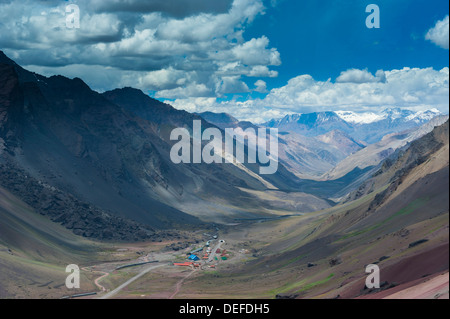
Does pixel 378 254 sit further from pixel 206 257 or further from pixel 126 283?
pixel 206 257

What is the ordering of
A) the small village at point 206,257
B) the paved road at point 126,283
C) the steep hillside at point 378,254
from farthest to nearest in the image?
the small village at point 206,257
the paved road at point 126,283
the steep hillside at point 378,254

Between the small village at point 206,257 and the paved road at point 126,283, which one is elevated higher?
the small village at point 206,257

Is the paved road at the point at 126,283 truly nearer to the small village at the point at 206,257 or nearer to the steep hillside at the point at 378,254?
the small village at the point at 206,257

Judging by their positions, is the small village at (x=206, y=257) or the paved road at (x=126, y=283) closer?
the paved road at (x=126, y=283)

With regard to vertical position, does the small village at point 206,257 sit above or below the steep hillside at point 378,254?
above

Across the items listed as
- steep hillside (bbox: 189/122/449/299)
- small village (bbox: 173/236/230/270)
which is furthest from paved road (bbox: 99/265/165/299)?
steep hillside (bbox: 189/122/449/299)

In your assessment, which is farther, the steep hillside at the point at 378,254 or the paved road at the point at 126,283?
the paved road at the point at 126,283

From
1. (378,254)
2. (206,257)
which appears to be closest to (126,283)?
(206,257)

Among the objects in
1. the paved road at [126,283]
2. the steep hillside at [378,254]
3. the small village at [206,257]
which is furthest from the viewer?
the small village at [206,257]

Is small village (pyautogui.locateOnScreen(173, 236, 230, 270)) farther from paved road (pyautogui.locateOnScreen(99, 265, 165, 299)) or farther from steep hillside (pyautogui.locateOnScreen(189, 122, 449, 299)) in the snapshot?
steep hillside (pyautogui.locateOnScreen(189, 122, 449, 299))

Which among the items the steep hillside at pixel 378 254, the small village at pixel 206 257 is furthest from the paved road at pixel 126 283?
the steep hillside at pixel 378 254
